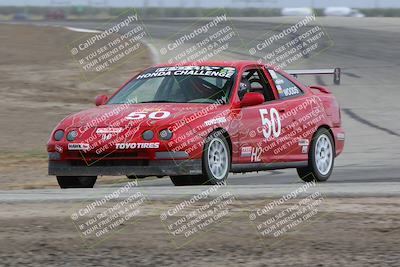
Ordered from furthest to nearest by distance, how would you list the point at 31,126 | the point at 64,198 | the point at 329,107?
the point at 31,126 < the point at 329,107 < the point at 64,198

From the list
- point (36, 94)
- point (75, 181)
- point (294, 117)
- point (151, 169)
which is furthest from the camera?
point (36, 94)

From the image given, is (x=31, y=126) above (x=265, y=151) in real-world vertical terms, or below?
below

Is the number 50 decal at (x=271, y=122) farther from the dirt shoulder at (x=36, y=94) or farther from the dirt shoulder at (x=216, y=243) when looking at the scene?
the dirt shoulder at (x=216, y=243)

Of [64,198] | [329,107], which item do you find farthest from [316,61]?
[64,198]

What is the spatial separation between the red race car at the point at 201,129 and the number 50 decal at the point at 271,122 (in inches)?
0.4

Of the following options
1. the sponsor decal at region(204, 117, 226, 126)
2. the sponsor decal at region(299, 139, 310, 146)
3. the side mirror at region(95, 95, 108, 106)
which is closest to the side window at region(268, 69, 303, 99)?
the sponsor decal at region(299, 139, 310, 146)

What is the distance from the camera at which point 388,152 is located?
16062 millimetres

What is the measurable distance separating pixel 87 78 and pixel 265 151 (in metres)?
16.5

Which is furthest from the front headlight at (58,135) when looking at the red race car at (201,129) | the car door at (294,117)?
the car door at (294,117)

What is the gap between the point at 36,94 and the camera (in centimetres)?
2477

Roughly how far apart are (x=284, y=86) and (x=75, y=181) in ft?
8.59

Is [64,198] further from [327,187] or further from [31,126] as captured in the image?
[31,126]

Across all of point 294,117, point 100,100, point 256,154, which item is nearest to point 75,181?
point 100,100

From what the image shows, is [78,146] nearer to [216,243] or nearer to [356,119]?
[216,243]
